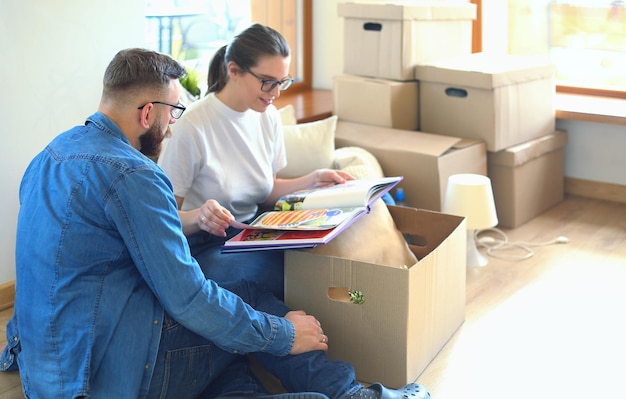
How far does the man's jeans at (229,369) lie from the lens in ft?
5.82

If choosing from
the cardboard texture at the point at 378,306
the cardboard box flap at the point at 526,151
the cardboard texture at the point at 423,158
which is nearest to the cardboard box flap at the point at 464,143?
the cardboard texture at the point at 423,158

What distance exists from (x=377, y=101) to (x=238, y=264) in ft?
4.51

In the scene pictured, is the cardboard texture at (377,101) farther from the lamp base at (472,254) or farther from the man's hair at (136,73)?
the man's hair at (136,73)

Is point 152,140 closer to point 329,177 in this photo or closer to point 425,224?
point 329,177

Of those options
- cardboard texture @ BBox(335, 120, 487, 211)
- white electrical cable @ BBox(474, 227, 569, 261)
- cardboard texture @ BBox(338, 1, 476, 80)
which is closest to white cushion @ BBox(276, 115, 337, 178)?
cardboard texture @ BBox(335, 120, 487, 211)

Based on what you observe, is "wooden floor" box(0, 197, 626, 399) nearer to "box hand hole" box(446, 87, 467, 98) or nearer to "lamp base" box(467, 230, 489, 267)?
"lamp base" box(467, 230, 489, 267)

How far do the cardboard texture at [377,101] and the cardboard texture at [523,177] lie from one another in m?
0.39

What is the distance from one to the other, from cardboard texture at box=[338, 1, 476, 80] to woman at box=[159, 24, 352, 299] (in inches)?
42.2

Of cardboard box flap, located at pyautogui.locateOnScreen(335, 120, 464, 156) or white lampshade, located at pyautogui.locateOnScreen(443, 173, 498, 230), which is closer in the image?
white lampshade, located at pyautogui.locateOnScreen(443, 173, 498, 230)

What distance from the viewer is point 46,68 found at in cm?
254

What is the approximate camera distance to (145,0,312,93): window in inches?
137

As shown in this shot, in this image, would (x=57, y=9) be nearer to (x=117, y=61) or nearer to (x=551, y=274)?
(x=117, y=61)

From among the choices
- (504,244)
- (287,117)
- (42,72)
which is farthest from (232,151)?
(504,244)

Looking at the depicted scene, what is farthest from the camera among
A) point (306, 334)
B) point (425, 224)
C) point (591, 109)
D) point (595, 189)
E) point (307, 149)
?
point (595, 189)
